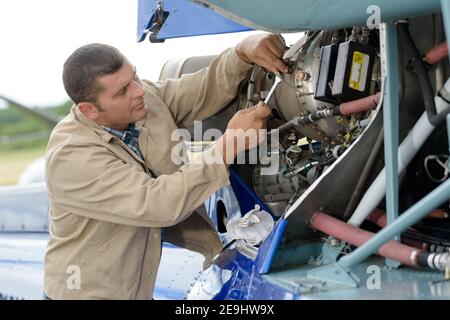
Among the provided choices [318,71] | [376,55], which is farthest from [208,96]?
[376,55]

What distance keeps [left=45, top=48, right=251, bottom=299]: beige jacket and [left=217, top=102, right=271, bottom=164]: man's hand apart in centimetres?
5

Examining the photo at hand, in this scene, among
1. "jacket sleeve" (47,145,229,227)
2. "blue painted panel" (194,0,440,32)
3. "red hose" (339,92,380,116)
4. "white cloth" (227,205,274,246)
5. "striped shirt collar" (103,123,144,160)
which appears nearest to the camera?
"blue painted panel" (194,0,440,32)

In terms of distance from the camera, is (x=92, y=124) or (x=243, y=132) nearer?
(x=243, y=132)

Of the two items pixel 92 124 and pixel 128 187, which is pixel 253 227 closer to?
pixel 128 187

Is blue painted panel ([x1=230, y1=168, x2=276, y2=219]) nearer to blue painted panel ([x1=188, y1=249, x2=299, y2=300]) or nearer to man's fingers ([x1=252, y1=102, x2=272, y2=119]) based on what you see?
blue painted panel ([x1=188, y1=249, x2=299, y2=300])

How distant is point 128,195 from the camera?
1.94 m

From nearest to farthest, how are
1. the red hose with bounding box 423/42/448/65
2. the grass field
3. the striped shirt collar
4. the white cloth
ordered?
the red hose with bounding box 423/42/448/65 < the white cloth < the striped shirt collar < the grass field

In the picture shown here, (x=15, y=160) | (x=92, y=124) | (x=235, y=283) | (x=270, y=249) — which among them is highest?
(x=92, y=124)

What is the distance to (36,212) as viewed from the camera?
152 inches

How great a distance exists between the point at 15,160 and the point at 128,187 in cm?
1714

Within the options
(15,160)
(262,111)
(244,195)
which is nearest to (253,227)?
(244,195)

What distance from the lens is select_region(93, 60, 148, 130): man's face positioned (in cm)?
213

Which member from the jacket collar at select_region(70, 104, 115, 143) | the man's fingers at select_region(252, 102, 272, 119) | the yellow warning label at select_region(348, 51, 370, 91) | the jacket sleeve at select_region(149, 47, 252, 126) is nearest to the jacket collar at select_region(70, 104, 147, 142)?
the jacket collar at select_region(70, 104, 115, 143)
